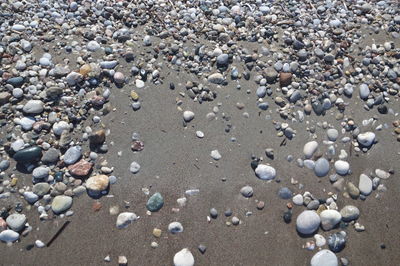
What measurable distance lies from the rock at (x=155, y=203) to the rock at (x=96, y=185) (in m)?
0.38

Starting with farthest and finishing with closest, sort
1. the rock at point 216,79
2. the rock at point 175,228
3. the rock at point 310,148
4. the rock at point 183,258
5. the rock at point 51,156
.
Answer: the rock at point 216,79
the rock at point 310,148
the rock at point 51,156
the rock at point 175,228
the rock at point 183,258

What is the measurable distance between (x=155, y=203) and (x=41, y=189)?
3.01ft

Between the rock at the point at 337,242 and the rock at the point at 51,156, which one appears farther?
the rock at the point at 51,156

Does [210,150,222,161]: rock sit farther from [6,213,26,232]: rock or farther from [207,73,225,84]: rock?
[6,213,26,232]: rock

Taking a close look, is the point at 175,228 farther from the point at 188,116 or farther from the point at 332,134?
the point at 332,134

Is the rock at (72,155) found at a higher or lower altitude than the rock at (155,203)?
higher

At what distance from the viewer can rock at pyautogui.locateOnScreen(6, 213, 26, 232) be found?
2.69m

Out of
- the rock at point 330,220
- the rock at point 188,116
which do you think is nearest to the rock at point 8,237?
the rock at point 188,116

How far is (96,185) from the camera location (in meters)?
2.84

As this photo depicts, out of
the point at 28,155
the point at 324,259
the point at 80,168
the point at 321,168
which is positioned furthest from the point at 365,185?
the point at 28,155

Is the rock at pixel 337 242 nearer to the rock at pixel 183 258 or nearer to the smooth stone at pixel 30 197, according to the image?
the rock at pixel 183 258

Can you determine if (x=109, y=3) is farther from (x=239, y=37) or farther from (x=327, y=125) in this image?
(x=327, y=125)

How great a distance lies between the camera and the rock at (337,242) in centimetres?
272

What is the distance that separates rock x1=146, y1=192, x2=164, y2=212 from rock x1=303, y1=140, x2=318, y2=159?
1.30 m
